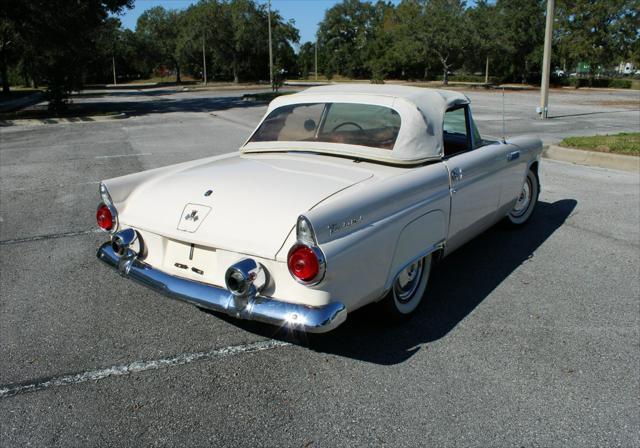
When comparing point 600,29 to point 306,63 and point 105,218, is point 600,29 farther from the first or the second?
point 105,218

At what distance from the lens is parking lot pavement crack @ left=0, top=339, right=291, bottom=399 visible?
3.20 m

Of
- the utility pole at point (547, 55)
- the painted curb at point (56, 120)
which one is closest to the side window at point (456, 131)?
the utility pole at point (547, 55)

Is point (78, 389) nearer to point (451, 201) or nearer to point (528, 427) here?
point (528, 427)

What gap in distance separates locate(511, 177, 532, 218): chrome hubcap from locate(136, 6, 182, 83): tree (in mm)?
68812

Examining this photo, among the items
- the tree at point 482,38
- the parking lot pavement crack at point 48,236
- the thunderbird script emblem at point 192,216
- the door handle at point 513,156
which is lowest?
the parking lot pavement crack at point 48,236

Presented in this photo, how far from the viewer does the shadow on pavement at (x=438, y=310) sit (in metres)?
3.62

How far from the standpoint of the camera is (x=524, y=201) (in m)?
6.05

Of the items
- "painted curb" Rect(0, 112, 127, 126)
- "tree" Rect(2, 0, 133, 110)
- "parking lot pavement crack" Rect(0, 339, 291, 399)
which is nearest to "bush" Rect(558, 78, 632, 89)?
"tree" Rect(2, 0, 133, 110)

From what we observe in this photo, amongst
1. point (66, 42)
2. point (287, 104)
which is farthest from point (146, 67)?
point (287, 104)

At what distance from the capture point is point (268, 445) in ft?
8.91

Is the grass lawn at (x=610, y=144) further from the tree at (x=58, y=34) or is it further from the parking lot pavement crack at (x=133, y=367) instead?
the tree at (x=58, y=34)

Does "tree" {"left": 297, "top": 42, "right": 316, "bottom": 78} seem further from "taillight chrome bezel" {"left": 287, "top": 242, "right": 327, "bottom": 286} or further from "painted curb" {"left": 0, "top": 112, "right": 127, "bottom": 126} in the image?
"taillight chrome bezel" {"left": 287, "top": 242, "right": 327, "bottom": 286}

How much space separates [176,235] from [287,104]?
1771 millimetres

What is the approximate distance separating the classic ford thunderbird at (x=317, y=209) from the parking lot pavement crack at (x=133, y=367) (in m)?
0.41
